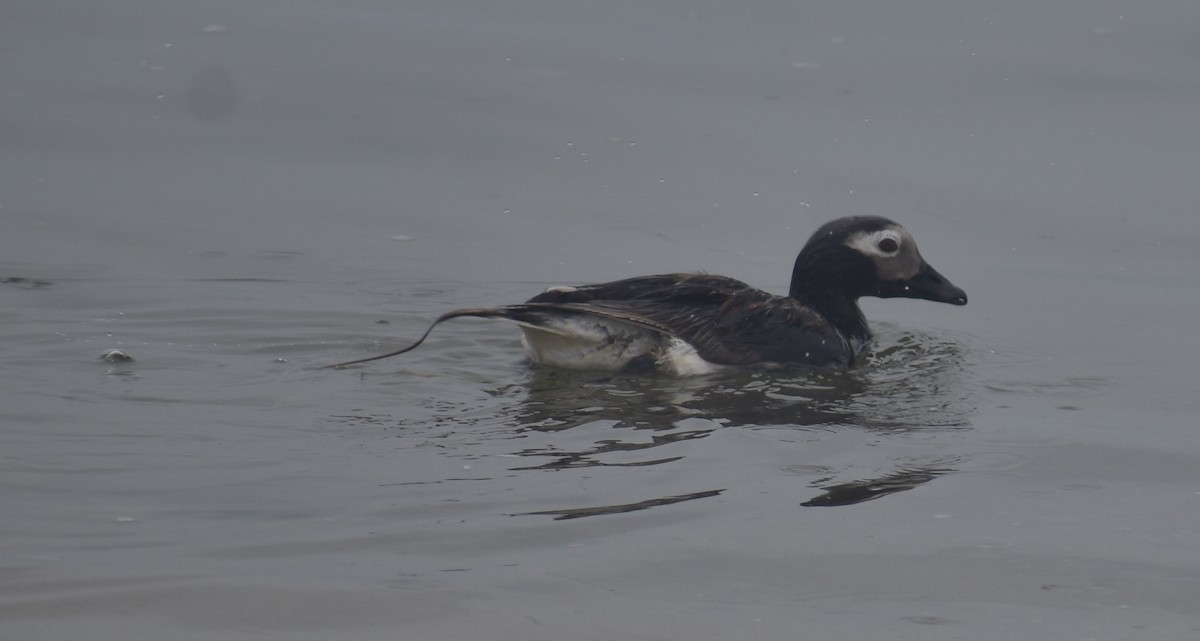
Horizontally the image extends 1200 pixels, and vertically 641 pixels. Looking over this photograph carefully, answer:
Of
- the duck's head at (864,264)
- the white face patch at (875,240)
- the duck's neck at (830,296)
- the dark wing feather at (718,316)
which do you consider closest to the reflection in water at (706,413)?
the dark wing feather at (718,316)

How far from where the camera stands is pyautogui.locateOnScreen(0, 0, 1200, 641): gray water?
196 inches

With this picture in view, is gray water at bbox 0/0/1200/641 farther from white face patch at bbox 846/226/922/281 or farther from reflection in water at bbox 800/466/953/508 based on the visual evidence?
white face patch at bbox 846/226/922/281

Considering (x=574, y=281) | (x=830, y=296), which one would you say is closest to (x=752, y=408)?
(x=830, y=296)

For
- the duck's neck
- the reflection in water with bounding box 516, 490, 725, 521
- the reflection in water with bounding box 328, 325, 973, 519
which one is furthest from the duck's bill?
the reflection in water with bounding box 516, 490, 725, 521

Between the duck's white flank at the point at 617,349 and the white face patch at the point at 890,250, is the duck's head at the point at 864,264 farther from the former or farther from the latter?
the duck's white flank at the point at 617,349

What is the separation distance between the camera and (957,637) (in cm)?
468

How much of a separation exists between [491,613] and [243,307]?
15.3ft

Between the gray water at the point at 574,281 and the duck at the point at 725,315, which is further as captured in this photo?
the duck at the point at 725,315

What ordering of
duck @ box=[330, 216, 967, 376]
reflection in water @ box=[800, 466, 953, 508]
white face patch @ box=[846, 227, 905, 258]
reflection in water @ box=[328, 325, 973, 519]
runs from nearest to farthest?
reflection in water @ box=[800, 466, 953, 508] < reflection in water @ box=[328, 325, 973, 519] < duck @ box=[330, 216, 967, 376] < white face patch @ box=[846, 227, 905, 258]

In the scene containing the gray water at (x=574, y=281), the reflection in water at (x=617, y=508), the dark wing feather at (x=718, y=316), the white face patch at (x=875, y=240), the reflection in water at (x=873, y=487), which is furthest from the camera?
the white face patch at (x=875, y=240)

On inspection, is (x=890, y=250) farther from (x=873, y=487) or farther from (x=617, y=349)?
(x=873, y=487)

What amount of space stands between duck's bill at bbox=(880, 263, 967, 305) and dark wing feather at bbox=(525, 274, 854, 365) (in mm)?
728

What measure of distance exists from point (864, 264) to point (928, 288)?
382 millimetres

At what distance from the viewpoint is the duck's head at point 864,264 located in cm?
893
